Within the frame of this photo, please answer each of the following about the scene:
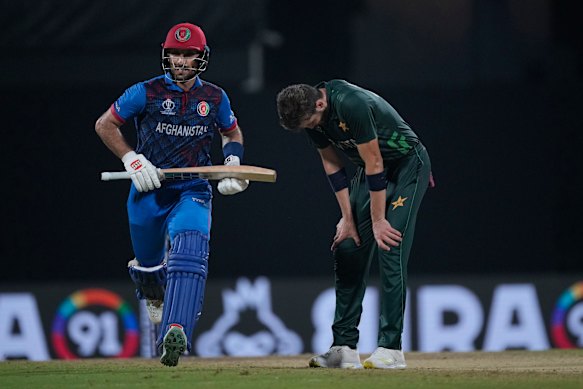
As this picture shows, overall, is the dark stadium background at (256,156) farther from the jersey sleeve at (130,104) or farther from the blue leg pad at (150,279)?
the jersey sleeve at (130,104)

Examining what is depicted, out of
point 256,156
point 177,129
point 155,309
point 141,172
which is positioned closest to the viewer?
point 141,172

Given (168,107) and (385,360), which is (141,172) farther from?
(385,360)

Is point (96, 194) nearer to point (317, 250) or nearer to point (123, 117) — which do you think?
point (317, 250)

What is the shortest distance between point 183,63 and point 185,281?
3.56ft

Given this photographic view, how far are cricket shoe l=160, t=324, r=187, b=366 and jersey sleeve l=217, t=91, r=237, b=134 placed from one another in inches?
47.7

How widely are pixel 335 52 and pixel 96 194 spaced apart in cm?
216

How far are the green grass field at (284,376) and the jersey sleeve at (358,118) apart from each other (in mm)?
1075

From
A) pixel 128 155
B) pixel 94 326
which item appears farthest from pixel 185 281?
Result: pixel 94 326

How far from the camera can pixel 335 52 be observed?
401 inches

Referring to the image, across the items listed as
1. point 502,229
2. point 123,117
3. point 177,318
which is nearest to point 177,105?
point 123,117

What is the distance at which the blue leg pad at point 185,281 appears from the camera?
596 centimetres

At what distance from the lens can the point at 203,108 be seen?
21.1 feet

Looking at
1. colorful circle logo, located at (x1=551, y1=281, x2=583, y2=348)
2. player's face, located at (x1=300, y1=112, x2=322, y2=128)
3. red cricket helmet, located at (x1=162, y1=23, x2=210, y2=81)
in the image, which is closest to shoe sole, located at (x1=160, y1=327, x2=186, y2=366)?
player's face, located at (x1=300, y1=112, x2=322, y2=128)

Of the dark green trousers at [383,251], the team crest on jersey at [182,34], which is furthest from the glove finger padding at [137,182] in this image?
the dark green trousers at [383,251]
